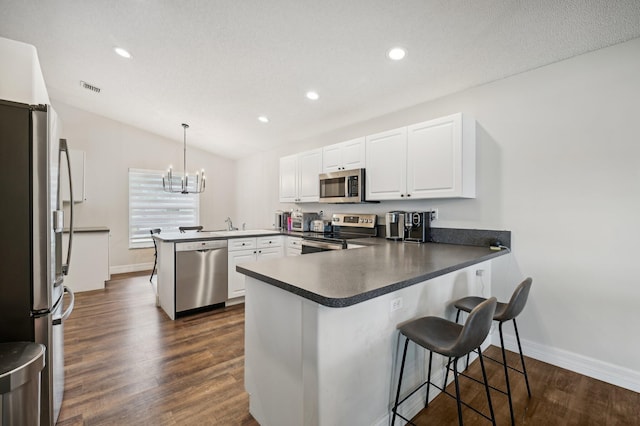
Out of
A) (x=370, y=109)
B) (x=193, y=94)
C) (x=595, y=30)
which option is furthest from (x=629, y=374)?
(x=193, y=94)

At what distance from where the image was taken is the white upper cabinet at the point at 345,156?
138 inches

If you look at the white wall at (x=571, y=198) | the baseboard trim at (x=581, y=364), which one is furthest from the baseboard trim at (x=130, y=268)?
the baseboard trim at (x=581, y=364)

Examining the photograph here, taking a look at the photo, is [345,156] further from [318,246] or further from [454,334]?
[454,334]

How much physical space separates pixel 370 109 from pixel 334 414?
127 inches

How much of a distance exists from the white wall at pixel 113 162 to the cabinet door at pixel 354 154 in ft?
11.0

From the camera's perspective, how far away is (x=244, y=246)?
12.4 feet

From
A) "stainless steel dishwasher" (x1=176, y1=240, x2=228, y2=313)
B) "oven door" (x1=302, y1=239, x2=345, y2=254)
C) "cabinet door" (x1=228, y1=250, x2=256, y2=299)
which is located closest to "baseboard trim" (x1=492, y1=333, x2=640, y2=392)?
"oven door" (x1=302, y1=239, x2=345, y2=254)

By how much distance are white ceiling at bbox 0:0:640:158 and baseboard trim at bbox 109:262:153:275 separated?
3.37 meters

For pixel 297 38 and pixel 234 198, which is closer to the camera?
pixel 297 38

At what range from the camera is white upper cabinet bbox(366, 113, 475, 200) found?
2609mm

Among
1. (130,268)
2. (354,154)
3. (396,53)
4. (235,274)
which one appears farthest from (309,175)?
(130,268)

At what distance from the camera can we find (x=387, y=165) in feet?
10.5

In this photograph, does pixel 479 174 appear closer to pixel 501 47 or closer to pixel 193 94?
pixel 501 47

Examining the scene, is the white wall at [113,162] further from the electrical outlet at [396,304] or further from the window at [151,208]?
the electrical outlet at [396,304]
